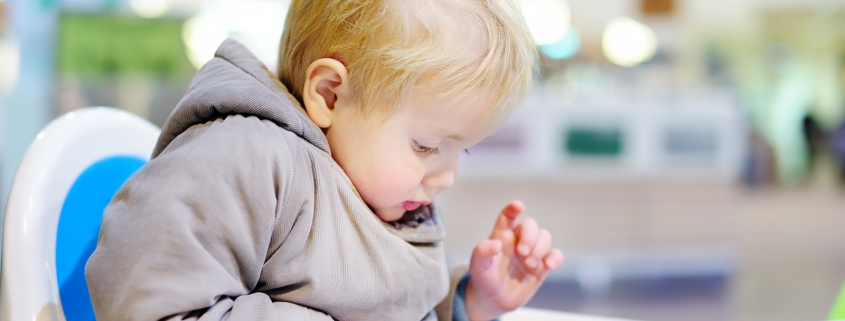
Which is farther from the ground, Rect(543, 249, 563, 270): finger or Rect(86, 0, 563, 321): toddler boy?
Rect(86, 0, 563, 321): toddler boy

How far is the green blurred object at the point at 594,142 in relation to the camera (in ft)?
10.9

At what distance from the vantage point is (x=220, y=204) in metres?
0.48

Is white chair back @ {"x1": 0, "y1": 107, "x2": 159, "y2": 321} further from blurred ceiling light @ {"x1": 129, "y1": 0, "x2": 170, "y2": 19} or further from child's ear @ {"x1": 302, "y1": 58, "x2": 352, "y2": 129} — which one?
blurred ceiling light @ {"x1": 129, "y1": 0, "x2": 170, "y2": 19}

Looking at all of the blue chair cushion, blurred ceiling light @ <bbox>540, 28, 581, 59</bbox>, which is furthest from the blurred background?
the blue chair cushion

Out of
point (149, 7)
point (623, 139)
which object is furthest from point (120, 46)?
point (623, 139)

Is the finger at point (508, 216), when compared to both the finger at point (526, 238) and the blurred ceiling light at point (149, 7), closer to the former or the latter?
the finger at point (526, 238)

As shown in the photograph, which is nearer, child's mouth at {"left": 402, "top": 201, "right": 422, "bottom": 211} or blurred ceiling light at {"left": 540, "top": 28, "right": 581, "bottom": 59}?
child's mouth at {"left": 402, "top": 201, "right": 422, "bottom": 211}

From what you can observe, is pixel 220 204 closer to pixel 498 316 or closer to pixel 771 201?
pixel 498 316

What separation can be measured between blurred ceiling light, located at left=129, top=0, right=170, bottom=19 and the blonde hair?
281 centimetres

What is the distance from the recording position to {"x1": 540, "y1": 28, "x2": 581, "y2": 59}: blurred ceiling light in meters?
4.75

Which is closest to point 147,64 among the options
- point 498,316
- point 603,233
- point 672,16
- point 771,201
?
point 603,233

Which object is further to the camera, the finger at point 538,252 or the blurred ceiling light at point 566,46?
the blurred ceiling light at point 566,46

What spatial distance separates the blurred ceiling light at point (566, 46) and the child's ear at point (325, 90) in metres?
4.22

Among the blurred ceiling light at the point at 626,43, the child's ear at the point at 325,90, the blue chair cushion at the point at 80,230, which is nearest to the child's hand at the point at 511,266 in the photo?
the child's ear at the point at 325,90
